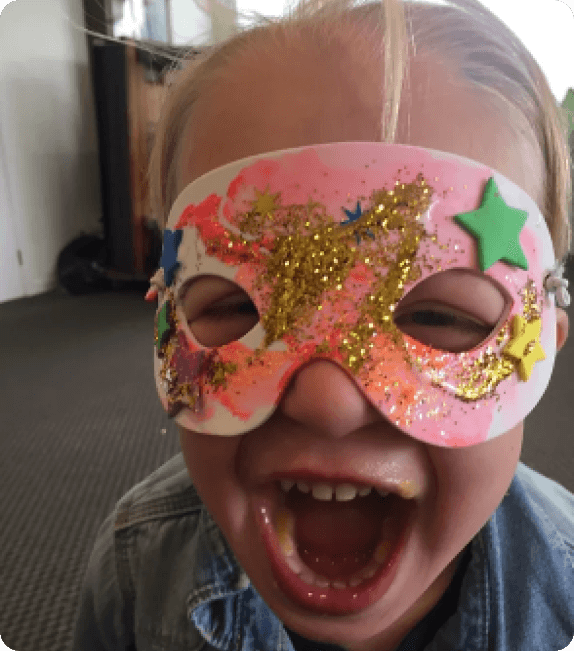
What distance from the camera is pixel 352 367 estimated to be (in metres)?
0.49

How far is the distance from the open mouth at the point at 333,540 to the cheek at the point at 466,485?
1.2 inches

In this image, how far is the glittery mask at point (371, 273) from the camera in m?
0.49

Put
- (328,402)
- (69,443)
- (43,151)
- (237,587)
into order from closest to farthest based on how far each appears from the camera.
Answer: (328,402)
(237,587)
(69,443)
(43,151)

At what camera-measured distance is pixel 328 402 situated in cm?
48

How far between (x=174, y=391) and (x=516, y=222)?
0.34 meters

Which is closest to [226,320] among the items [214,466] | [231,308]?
[231,308]

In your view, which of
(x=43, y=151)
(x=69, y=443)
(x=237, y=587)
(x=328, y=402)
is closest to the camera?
(x=328, y=402)

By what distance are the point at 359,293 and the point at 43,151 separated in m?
3.07

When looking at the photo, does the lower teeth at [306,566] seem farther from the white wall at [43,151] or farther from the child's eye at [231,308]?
the white wall at [43,151]

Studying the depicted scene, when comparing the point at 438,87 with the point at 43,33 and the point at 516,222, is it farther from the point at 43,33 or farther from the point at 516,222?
the point at 43,33

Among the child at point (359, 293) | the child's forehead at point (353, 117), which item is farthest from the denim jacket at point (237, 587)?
the child's forehead at point (353, 117)

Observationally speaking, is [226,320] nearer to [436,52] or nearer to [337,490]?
[337,490]

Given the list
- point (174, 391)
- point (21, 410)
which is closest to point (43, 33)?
point (21, 410)

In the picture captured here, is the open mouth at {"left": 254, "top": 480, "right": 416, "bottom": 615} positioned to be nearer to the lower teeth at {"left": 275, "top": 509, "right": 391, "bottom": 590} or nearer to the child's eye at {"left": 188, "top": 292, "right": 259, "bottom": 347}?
the lower teeth at {"left": 275, "top": 509, "right": 391, "bottom": 590}
